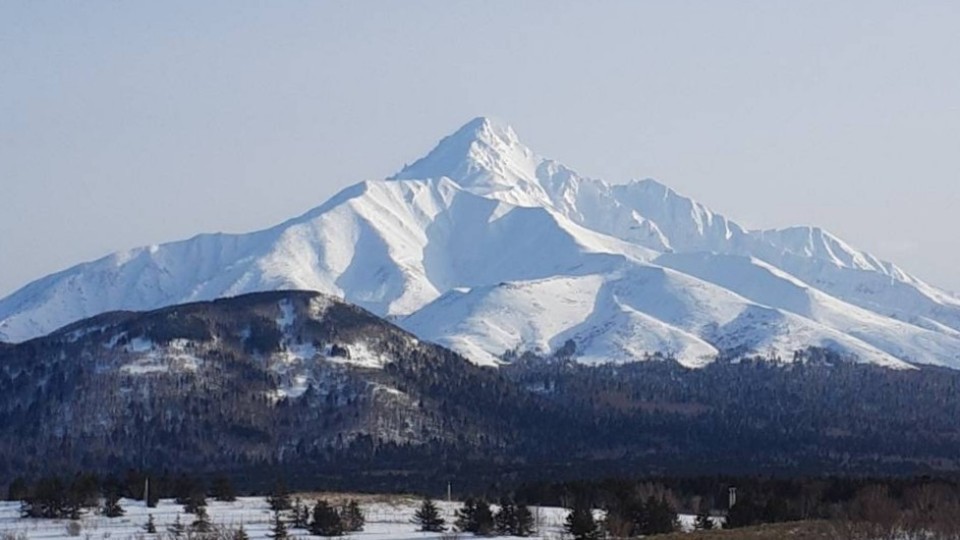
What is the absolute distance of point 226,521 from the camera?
105m

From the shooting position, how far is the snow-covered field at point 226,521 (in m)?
98.1

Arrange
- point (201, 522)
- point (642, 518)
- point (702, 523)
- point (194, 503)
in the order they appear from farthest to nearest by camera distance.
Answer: point (194, 503)
point (702, 523)
point (642, 518)
point (201, 522)

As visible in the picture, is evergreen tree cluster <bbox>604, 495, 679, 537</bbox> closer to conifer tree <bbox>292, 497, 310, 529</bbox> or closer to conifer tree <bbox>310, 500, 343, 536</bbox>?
conifer tree <bbox>310, 500, 343, 536</bbox>

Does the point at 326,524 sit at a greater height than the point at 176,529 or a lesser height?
greater

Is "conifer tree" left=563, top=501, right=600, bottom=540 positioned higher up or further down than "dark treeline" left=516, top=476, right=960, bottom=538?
further down

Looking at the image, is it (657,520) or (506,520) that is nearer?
(657,520)

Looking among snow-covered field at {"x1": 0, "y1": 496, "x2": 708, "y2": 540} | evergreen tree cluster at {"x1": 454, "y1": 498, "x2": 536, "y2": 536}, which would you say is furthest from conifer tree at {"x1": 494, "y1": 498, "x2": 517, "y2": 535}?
snow-covered field at {"x1": 0, "y1": 496, "x2": 708, "y2": 540}

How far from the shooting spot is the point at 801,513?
115m

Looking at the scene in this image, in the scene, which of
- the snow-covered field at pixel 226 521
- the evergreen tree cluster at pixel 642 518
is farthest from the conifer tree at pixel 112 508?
the evergreen tree cluster at pixel 642 518

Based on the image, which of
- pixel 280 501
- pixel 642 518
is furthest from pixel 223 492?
pixel 642 518

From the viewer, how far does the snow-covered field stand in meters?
98.1

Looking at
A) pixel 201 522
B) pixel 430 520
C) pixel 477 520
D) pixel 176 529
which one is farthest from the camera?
pixel 430 520

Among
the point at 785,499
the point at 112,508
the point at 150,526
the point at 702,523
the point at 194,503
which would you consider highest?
the point at 785,499

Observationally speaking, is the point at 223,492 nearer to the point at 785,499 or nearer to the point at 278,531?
the point at 278,531
